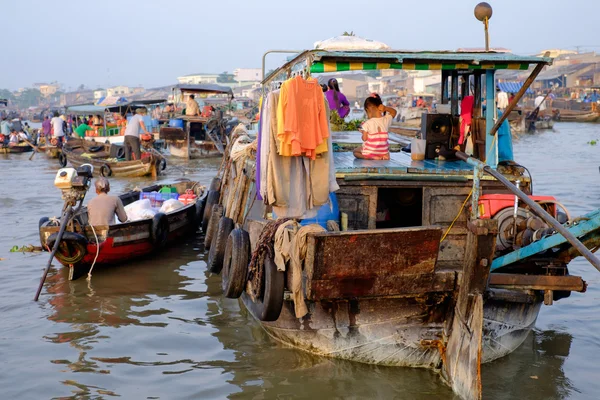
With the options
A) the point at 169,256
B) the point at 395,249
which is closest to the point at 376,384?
the point at 395,249

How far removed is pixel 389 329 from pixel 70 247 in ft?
14.9

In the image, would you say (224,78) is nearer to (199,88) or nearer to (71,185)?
(199,88)

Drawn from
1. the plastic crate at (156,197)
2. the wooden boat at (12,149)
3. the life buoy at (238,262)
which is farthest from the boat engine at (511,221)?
the wooden boat at (12,149)

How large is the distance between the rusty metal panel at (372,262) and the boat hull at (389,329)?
42 cm

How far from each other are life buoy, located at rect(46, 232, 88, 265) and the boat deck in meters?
3.37

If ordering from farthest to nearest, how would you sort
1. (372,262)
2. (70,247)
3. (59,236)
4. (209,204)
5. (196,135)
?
(196,135) < (209,204) < (70,247) < (59,236) < (372,262)

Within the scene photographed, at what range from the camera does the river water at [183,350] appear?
18.5ft

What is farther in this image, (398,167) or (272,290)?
(398,167)

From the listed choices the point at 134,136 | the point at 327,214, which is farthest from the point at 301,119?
the point at 134,136

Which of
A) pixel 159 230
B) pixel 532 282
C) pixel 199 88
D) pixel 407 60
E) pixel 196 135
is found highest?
pixel 199 88

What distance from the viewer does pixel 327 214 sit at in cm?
607

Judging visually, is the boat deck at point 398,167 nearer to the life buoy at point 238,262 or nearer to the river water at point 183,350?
the life buoy at point 238,262

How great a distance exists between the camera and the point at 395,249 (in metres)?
5.02

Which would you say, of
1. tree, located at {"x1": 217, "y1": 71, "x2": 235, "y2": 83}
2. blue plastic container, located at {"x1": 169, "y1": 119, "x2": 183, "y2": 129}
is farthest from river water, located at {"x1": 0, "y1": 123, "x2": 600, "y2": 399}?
tree, located at {"x1": 217, "y1": 71, "x2": 235, "y2": 83}
